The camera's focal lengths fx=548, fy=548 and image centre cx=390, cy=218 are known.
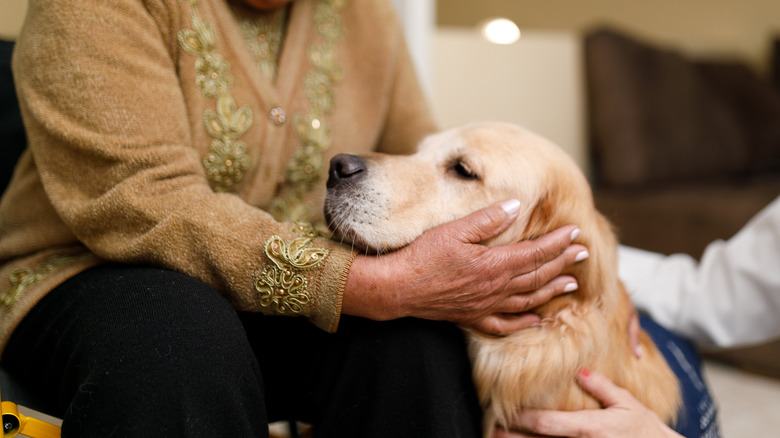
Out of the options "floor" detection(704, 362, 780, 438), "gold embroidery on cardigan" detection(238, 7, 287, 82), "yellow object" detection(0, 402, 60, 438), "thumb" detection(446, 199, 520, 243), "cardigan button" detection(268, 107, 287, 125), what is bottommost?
"floor" detection(704, 362, 780, 438)

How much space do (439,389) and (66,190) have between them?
1.91ft

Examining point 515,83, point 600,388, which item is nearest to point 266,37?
point 600,388

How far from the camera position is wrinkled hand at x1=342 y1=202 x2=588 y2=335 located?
74 cm

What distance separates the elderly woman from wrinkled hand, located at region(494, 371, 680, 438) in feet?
0.29

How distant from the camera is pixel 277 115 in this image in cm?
94

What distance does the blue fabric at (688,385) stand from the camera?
937 mm

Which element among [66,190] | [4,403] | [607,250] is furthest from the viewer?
[607,250]

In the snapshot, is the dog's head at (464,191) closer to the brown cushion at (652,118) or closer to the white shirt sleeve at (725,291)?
the white shirt sleeve at (725,291)

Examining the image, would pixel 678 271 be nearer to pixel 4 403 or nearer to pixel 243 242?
pixel 243 242

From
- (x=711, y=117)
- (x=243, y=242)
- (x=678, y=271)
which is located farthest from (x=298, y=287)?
(x=711, y=117)

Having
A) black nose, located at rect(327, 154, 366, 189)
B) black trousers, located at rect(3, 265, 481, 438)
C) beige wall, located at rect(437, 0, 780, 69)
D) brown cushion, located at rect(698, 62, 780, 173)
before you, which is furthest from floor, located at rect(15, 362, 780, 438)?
beige wall, located at rect(437, 0, 780, 69)

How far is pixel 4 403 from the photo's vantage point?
624 millimetres

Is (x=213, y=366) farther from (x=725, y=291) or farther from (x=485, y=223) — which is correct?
(x=725, y=291)

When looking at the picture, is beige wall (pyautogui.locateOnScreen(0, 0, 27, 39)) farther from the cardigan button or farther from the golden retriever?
the golden retriever
